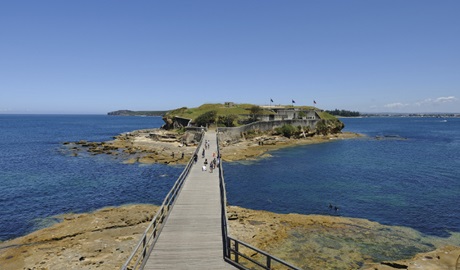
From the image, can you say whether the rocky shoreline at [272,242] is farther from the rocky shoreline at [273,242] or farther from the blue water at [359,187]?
the blue water at [359,187]

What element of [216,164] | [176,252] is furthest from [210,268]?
[216,164]

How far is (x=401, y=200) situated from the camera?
102 ft

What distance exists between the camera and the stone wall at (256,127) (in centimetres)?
6366

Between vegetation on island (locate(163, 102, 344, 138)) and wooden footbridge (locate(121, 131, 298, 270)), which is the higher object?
vegetation on island (locate(163, 102, 344, 138))

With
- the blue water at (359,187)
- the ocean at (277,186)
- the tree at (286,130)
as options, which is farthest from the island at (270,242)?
the tree at (286,130)

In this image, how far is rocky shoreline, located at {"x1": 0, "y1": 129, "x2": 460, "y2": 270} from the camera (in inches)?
717

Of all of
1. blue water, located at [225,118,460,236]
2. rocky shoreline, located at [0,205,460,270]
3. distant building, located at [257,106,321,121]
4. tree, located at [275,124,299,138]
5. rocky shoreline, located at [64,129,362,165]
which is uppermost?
distant building, located at [257,106,321,121]

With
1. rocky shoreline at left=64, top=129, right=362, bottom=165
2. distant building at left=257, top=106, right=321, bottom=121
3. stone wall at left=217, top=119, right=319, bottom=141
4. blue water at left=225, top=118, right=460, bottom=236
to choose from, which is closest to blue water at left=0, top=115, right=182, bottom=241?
rocky shoreline at left=64, top=129, right=362, bottom=165

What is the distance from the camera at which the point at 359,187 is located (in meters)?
35.9

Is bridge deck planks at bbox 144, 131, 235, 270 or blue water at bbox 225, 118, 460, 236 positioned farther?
blue water at bbox 225, 118, 460, 236

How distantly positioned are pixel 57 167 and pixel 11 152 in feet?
83.7

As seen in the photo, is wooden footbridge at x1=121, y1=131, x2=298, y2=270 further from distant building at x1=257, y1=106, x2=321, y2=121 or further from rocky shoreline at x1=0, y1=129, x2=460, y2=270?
distant building at x1=257, y1=106, x2=321, y2=121

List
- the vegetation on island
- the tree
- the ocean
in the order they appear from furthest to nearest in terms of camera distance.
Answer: the tree → the vegetation on island → the ocean

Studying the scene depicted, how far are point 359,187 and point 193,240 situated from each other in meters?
26.9
